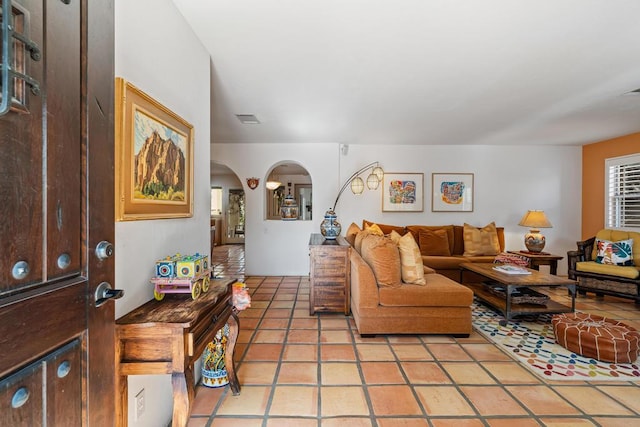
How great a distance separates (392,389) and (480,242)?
3860 millimetres

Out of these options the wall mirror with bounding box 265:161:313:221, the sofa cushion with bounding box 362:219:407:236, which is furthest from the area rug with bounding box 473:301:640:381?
the wall mirror with bounding box 265:161:313:221

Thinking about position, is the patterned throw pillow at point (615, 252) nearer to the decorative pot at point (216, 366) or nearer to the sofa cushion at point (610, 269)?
the sofa cushion at point (610, 269)

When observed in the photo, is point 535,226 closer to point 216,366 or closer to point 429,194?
point 429,194

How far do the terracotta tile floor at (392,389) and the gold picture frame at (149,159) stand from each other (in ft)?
4.45

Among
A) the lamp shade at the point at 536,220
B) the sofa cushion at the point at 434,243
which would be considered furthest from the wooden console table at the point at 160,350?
the lamp shade at the point at 536,220

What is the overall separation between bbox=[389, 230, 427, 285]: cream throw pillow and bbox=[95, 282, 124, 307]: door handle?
2634mm

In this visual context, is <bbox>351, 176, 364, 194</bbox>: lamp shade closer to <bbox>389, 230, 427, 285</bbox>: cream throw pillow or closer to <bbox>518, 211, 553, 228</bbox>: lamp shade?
<bbox>389, 230, 427, 285</bbox>: cream throw pillow

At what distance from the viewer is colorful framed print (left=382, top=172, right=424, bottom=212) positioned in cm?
585

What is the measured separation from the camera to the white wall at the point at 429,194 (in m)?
5.76

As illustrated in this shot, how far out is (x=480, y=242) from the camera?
5199 mm

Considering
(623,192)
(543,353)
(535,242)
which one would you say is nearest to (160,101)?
(543,353)

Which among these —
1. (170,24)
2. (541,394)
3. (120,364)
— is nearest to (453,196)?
(541,394)

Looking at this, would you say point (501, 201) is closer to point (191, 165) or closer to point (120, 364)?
point (191, 165)

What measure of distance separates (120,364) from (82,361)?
0.98 feet
